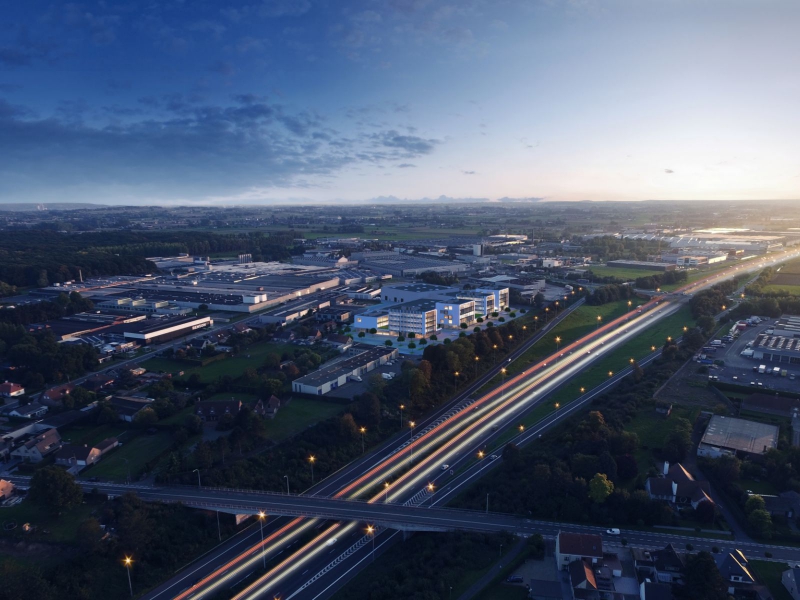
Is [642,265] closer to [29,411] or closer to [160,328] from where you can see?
[160,328]

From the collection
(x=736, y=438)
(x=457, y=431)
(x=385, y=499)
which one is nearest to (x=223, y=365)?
(x=457, y=431)

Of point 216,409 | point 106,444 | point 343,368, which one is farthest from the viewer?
point 343,368

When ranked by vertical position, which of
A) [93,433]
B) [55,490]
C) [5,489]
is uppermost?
[55,490]

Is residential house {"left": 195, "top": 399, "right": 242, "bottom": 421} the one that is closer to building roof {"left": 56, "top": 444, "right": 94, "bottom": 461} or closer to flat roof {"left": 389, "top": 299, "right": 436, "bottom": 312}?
building roof {"left": 56, "top": 444, "right": 94, "bottom": 461}

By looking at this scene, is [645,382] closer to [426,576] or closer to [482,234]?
[426,576]

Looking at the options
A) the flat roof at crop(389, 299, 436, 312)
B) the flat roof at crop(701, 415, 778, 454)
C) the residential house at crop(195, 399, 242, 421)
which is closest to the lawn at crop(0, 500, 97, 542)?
the residential house at crop(195, 399, 242, 421)

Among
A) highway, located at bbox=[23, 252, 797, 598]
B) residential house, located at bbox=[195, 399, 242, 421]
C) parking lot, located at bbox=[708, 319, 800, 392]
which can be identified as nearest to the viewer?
highway, located at bbox=[23, 252, 797, 598]
